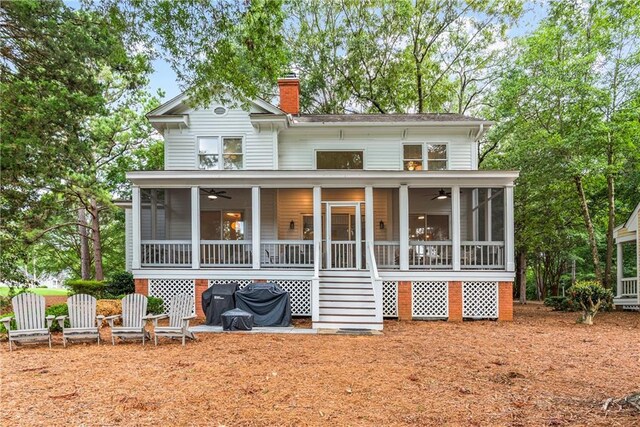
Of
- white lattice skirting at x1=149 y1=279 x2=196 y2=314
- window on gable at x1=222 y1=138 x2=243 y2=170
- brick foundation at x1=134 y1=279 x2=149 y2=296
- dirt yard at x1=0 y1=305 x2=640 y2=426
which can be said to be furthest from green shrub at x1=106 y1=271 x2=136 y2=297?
dirt yard at x1=0 y1=305 x2=640 y2=426

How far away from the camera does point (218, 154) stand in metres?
14.5

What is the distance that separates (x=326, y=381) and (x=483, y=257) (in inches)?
346

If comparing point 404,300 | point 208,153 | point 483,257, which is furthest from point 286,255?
point 483,257

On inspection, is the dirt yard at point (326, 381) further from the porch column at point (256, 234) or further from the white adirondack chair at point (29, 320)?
the porch column at point (256, 234)

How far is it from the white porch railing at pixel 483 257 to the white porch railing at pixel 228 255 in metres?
6.71

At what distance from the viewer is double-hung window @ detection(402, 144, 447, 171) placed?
14.9 metres

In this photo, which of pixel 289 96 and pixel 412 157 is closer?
pixel 412 157

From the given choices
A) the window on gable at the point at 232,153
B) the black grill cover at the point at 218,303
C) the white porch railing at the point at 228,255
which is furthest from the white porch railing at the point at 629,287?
the window on gable at the point at 232,153

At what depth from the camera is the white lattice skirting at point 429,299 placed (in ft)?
39.1

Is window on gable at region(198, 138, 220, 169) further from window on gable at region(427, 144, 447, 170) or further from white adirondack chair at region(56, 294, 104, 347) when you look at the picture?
window on gable at region(427, 144, 447, 170)

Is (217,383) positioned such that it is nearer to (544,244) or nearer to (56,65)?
(56,65)

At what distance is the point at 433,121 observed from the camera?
14.6 meters

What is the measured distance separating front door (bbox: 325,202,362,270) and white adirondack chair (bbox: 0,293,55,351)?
7.44m

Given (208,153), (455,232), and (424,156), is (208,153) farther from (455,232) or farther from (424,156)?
(455,232)
